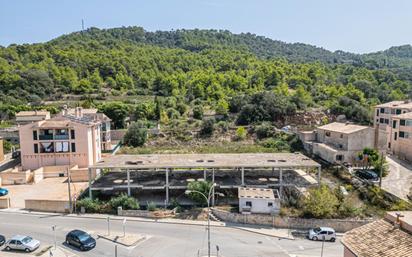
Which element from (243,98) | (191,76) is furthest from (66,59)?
(243,98)

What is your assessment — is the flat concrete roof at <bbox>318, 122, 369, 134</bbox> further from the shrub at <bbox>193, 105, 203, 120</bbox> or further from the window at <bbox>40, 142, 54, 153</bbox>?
the window at <bbox>40, 142, 54, 153</bbox>

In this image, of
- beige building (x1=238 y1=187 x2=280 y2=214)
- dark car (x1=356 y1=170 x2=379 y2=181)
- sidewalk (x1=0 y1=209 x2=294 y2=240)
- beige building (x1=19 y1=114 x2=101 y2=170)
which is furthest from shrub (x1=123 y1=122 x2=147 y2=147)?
dark car (x1=356 y1=170 x2=379 y2=181)

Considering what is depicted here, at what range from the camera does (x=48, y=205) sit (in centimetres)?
3781

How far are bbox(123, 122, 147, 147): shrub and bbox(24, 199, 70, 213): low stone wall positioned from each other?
105 ft

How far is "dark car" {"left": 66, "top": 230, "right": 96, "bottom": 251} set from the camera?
28272 millimetres

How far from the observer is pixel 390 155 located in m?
56.8

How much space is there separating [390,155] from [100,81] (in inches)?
3703

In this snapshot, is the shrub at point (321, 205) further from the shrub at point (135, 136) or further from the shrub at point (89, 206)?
the shrub at point (135, 136)

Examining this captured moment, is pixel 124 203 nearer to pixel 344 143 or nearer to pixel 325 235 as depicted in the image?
pixel 325 235

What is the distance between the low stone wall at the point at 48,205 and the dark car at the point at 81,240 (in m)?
8.89

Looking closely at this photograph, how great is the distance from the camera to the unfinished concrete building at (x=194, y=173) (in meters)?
40.9

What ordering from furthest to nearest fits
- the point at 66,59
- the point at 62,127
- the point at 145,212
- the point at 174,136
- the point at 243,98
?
the point at 66,59 < the point at 243,98 < the point at 174,136 < the point at 62,127 < the point at 145,212

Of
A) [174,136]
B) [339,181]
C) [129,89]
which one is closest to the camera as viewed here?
[339,181]

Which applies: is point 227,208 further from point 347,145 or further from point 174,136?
point 174,136
